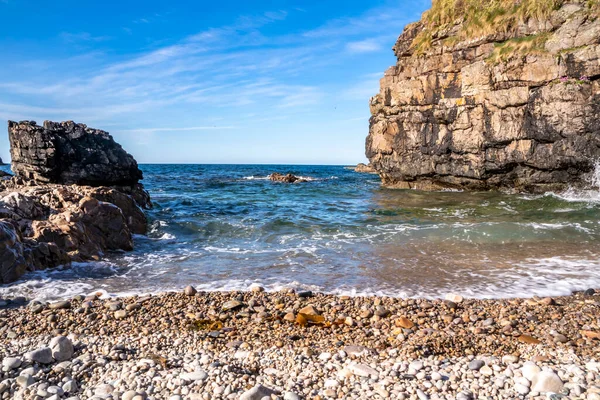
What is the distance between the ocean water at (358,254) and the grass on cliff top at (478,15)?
43.1 ft

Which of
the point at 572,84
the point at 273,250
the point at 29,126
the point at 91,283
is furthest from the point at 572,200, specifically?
the point at 29,126

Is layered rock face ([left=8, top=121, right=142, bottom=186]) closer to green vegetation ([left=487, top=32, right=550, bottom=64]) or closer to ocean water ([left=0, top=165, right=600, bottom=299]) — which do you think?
ocean water ([left=0, top=165, right=600, bottom=299])

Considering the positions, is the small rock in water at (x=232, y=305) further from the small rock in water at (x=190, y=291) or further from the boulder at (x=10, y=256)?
the boulder at (x=10, y=256)

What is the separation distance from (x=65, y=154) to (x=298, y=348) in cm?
1838

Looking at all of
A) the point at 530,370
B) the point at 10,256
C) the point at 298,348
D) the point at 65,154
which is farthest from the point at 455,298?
the point at 65,154

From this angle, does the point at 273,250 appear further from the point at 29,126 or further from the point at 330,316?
the point at 29,126

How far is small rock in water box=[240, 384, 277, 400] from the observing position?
13.4 ft

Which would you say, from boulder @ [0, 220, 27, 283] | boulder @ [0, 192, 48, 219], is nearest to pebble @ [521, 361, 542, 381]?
boulder @ [0, 220, 27, 283]

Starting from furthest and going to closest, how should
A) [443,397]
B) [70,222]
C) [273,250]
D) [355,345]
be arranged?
[273,250], [70,222], [355,345], [443,397]

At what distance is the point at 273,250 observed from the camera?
1205 centimetres

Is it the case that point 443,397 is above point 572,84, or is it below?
below

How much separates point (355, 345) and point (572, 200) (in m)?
23.5

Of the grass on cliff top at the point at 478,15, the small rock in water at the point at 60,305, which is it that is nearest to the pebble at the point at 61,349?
the small rock in water at the point at 60,305

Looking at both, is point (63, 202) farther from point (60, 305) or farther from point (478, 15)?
point (478, 15)
